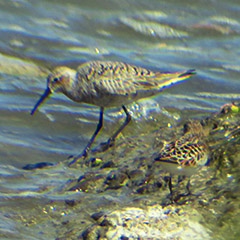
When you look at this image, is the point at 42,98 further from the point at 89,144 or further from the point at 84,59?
the point at 84,59

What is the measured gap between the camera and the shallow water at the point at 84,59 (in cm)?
620

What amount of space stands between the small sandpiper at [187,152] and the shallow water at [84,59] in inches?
45.2

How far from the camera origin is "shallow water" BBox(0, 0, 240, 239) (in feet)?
20.3

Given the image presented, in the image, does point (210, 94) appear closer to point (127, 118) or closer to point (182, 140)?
point (127, 118)

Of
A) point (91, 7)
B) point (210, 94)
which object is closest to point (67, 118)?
point (210, 94)

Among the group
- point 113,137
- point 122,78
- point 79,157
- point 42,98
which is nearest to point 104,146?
point 113,137

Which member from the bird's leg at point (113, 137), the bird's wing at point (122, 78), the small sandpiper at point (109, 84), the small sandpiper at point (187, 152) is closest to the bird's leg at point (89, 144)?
the small sandpiper at point (109, 84)

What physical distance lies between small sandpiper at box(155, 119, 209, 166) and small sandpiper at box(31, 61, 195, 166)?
150 centimetres

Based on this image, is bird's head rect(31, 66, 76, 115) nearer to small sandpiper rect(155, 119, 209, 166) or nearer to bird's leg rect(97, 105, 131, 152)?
bird's leg rect(97, 105, 131, 152)

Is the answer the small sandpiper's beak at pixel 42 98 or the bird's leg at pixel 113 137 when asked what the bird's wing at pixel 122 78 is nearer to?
the bird's leg at pixel 113 137

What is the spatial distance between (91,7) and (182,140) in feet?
20.4

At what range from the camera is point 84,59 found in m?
8.64

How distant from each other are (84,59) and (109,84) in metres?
2.43

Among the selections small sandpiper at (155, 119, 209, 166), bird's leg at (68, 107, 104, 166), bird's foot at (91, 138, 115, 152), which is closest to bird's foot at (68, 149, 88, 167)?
bird's leg at (68, 107, 104, 166)
